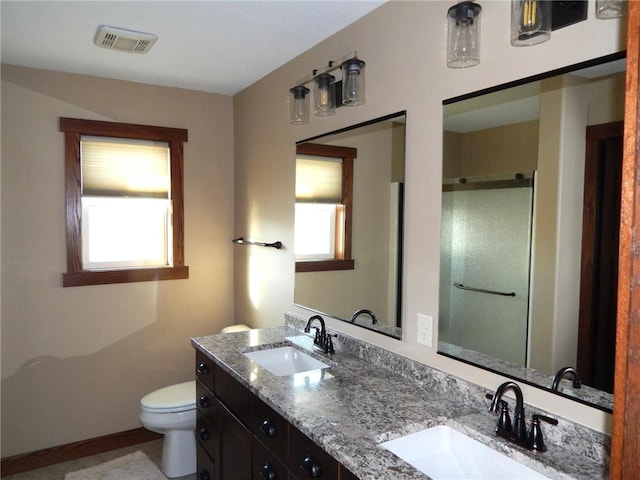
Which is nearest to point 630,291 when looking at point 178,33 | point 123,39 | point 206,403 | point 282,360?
point 282,360

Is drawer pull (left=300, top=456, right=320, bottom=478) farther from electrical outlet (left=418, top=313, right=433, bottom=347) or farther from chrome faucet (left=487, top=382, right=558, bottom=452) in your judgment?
electrical outlet (left=418, top=313, right=433, bottom=347)

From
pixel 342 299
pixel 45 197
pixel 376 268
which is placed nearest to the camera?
pixel 376 268

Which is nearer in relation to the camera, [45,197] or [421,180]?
[421,180]

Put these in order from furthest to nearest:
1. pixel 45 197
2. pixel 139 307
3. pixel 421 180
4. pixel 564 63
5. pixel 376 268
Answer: pixel 139 307
pixel 45 197
pixel 376 268
pixel 421 180
pixel 564 63

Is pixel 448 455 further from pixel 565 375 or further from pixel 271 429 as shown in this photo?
pixel 271 429

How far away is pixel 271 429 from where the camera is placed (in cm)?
166

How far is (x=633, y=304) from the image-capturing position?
689mm

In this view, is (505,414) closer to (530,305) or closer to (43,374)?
(530,305)

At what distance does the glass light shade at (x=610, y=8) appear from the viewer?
116 cm

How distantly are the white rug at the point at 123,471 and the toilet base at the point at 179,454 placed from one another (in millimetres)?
78

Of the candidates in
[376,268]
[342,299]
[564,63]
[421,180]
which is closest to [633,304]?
[564,63]

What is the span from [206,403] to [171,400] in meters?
0.60

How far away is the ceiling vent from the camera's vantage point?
235cm

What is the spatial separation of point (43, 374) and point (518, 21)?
330cm
